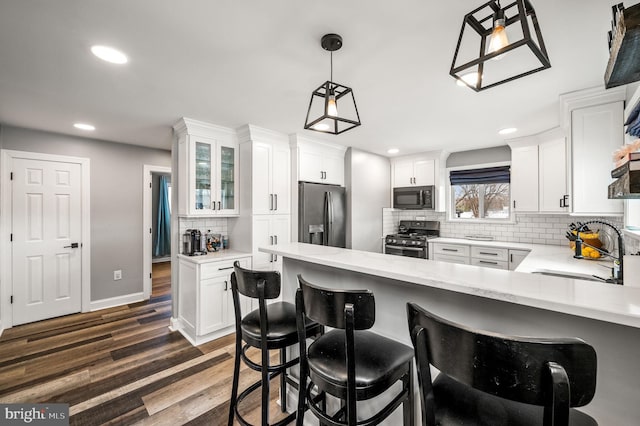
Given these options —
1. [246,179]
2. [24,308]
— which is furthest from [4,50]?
[24,308]

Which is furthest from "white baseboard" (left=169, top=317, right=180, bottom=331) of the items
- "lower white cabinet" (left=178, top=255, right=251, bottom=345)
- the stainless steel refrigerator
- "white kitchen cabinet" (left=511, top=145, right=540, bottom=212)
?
"white kitchen cabinet" (left=511, top=145, right=540, bottom=212)

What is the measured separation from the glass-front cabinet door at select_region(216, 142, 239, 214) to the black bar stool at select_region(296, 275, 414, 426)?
2524 mm

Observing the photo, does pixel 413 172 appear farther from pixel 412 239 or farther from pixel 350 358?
pixel 350 358

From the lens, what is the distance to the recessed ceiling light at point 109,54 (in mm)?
1717

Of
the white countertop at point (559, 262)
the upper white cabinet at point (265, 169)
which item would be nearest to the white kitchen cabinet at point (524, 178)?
the white countertop at point (559, 262)

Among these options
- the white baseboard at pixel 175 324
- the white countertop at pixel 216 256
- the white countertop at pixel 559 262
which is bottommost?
the white baseboard at pixel 175 324

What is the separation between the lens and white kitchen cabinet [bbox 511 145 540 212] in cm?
365

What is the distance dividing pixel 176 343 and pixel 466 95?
3727mm

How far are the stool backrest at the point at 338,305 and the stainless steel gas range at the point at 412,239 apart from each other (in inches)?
141

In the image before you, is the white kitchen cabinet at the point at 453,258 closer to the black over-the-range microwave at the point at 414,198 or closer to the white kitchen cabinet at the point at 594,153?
the black over-the-range microwave at the point at 414,198

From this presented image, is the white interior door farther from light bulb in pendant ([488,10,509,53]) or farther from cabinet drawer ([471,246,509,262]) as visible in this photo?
cabinet drawer ([471,246,509,262])

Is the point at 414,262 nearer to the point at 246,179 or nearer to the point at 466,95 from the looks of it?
the point at 466,95

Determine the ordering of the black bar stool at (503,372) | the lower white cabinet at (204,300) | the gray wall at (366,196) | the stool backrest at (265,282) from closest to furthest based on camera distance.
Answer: the black bar stool at (503,372)
the stool backrest at (265,282)
the lower white cabinet at (204,300)
the gray wall at (366,196)

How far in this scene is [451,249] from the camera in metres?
4.22
